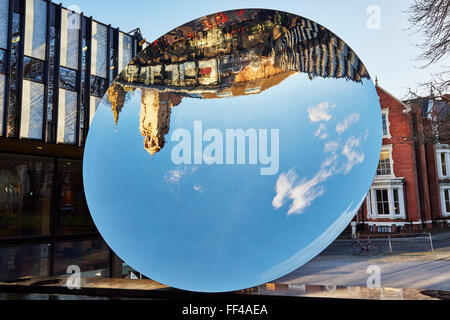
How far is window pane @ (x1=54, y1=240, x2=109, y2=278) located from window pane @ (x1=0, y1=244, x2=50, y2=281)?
470 mm

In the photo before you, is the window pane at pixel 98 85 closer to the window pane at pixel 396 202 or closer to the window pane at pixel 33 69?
the window pane at pixel 33 69

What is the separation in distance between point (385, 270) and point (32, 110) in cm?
1116

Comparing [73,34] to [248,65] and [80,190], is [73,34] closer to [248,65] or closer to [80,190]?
[80,190]

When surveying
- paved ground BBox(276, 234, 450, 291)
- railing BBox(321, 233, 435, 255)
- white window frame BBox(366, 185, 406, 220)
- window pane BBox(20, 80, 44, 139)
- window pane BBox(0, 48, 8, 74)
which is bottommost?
railing BBox(321, 233, 435, 255)

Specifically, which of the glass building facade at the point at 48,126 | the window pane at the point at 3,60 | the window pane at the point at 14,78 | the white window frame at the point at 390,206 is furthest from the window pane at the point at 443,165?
the window pane at the point at 3,60

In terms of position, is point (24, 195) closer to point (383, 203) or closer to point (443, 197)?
point (383, 203)

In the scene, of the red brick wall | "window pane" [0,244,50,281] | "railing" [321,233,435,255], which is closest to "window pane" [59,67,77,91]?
"window pane" [0,244,50,281]

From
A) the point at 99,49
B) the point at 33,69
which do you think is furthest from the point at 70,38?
the point at 33,69

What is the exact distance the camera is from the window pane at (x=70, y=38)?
1140 cm

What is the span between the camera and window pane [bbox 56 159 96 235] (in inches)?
540

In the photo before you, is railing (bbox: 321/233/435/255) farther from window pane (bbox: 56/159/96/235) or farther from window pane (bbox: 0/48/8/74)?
window pane (bbox: 0/48/8/74)

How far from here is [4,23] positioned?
32.1ft

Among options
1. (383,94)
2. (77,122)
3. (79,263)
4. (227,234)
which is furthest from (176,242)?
(383,94)
